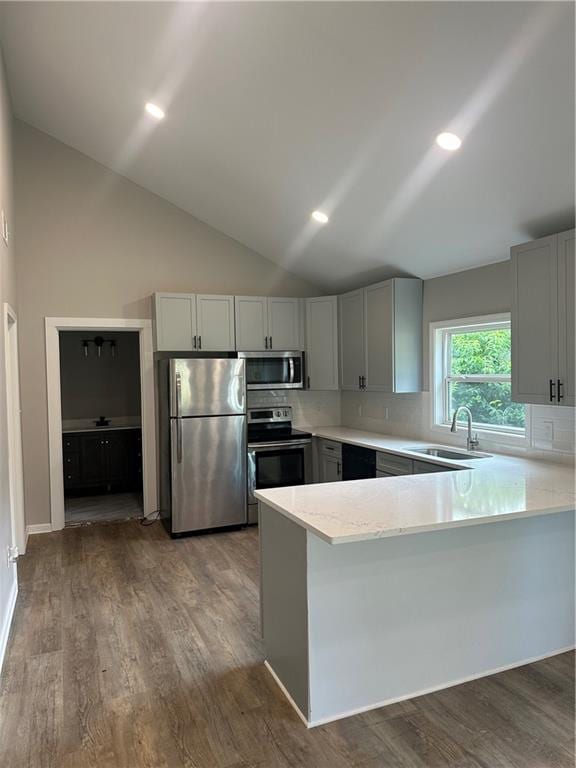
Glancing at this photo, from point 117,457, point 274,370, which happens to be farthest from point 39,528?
point 274,370

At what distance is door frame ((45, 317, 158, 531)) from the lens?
16.5ft

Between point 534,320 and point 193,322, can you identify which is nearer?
point 534,320

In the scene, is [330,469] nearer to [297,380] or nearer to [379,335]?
[297,380]

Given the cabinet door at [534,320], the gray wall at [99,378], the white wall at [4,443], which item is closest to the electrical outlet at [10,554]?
the white wall at [4,443]

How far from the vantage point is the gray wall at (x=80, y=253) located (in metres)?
4.95

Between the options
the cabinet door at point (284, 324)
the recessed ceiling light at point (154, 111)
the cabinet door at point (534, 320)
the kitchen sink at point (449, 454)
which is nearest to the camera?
the cabinet door at point (534, 320)

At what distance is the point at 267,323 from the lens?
546 centimetres

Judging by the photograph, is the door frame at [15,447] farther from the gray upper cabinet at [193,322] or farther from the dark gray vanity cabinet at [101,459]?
the dark gray vanity cabinet at [101,459]

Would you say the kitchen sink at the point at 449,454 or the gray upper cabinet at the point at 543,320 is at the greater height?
the gray upper cabinet at the point at 543,320

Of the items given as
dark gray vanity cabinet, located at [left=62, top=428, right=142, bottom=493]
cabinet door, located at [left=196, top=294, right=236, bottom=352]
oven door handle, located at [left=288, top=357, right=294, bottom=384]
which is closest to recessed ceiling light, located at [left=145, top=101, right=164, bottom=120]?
cabinet door, located at [left=196, top=294, right=236, bottom=352]

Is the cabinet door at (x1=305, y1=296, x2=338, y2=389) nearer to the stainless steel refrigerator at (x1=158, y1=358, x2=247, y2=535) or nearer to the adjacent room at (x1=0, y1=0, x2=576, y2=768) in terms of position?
the adjacent room at (x1=0, y1=0, x2=576, y2=768)

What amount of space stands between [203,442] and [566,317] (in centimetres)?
312

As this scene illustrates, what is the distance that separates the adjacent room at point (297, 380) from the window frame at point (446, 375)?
27 millimetres

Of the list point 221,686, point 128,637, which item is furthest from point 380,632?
point 128,637
